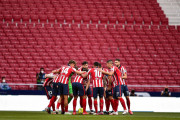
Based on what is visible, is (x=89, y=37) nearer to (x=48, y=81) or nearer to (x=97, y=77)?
(x=48, y=81)

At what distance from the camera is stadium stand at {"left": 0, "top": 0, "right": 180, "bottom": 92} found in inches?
808

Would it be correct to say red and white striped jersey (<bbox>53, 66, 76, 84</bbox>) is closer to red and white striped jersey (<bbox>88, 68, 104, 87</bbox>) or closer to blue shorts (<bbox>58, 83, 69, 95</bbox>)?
blue shorts (<bbox>58, 83, 69, 95</bbox>)

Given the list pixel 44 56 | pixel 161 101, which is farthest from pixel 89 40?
pixel 161 101

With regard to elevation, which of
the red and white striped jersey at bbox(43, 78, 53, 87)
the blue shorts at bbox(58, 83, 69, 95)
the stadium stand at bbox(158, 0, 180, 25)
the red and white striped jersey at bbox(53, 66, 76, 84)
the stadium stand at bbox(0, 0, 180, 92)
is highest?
the stadium stand at bbox(158, 0, 180, 25)

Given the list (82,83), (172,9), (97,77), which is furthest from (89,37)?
(97,77)

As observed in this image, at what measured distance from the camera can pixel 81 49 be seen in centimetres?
2152

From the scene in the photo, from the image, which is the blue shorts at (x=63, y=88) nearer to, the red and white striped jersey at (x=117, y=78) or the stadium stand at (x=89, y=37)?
the red and white striped jersey at (x=117, y=78)

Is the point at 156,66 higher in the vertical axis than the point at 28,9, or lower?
Result: lower

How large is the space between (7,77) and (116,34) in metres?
7.52

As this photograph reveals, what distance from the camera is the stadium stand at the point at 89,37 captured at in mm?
20531

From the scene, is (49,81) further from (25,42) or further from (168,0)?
(168,0)

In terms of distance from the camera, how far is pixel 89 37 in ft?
73.5

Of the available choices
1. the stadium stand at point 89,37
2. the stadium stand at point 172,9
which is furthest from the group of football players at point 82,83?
the stadium stand at point 172,9

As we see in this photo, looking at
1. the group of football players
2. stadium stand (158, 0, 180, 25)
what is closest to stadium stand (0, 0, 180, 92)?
stadium stand (158, 0, 180, 25)
